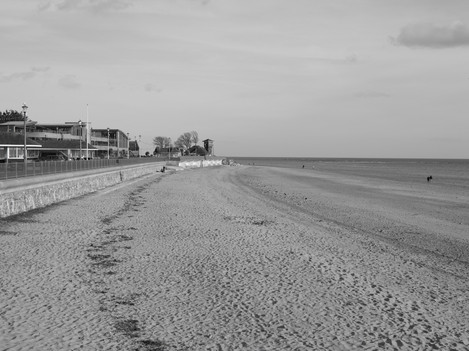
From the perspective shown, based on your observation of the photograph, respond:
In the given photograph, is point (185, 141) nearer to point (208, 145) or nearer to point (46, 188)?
point (208, 145)

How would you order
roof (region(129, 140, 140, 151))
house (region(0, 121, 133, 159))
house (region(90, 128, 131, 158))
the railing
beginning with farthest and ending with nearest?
A: roof (region(129, 140, 140, 151)), house (region(90, 128, 131, 158)), house (region(0, 121, 133, 159)), the railing

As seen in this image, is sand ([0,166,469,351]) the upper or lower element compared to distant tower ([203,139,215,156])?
lower

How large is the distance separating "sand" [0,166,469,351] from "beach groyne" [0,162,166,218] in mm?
808

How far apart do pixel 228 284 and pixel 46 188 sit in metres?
14.7

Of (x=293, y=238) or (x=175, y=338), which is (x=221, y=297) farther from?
(x=293, y=238)

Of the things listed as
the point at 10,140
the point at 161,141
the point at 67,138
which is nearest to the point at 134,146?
the point at 161,141

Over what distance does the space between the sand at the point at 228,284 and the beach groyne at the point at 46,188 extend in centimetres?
81

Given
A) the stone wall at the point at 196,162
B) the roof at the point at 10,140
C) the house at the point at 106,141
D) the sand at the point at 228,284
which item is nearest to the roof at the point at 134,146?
the house at the point at 106,141

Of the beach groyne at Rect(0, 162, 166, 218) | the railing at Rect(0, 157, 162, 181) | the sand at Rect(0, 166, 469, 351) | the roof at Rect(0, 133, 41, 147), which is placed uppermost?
the roof at Rect(0, 133, 41, 147)

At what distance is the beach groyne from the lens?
1697 cm

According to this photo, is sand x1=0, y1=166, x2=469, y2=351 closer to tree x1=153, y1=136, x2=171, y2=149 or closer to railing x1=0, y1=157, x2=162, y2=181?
railing x1=0, y1=157, x2=162, y2=181

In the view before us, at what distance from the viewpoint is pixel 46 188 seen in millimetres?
21078

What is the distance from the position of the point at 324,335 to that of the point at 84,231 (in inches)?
389

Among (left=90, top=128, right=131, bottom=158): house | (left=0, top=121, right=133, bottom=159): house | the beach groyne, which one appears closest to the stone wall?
(left=0, top=121, right=133, bottom=159): house
